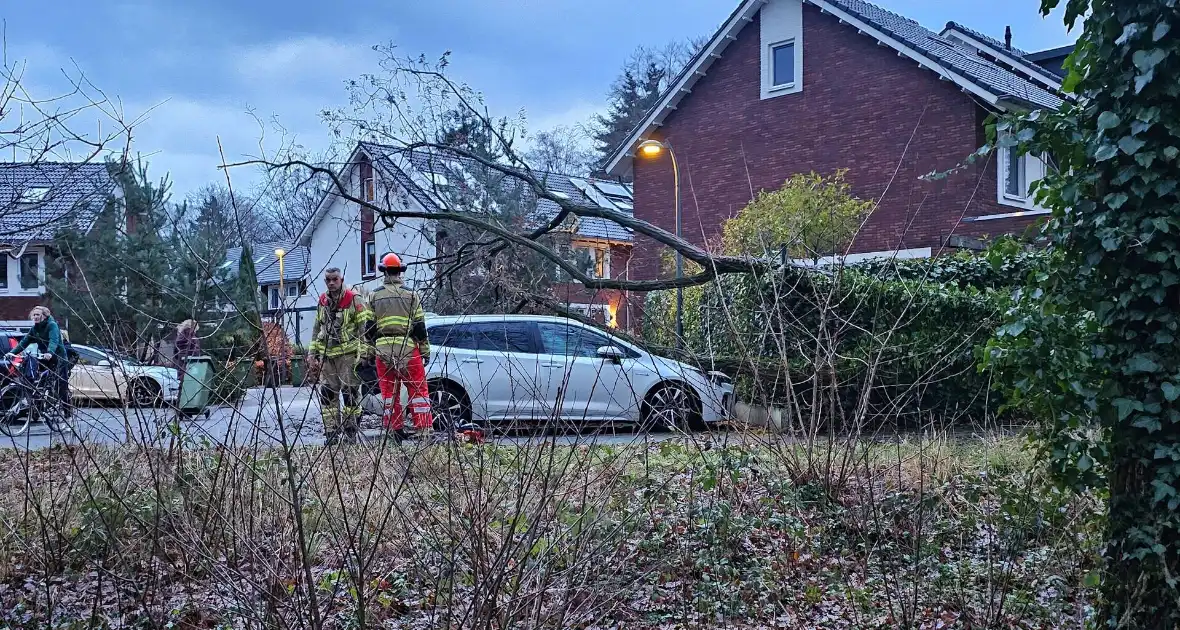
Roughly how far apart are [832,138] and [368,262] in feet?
51.5

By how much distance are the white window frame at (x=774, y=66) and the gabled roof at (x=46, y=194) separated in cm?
1808

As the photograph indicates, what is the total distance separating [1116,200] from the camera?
342cm

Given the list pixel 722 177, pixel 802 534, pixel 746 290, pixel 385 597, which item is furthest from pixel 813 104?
pixel 385 597

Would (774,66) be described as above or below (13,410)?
above

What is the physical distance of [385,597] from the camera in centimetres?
429

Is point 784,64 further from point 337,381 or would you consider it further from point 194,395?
point 337,381

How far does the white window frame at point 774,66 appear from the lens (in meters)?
22.8

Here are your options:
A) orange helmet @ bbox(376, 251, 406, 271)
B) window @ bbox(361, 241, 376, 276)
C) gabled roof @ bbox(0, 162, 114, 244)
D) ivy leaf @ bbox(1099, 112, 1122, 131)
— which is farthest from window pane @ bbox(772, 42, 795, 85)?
ivy leaf @ bbox(1099, 112, 1122, 131)

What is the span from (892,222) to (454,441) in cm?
1813

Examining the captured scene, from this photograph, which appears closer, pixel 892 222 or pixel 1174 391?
pixel 1174 391

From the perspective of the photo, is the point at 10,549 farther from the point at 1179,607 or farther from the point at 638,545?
the point at 1179,607

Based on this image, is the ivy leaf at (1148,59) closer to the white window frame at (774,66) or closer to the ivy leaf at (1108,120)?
the ivy leaf at (1108,120)

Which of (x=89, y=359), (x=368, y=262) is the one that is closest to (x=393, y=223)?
(x=89, y=359)

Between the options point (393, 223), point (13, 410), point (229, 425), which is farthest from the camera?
point (393, 223)
